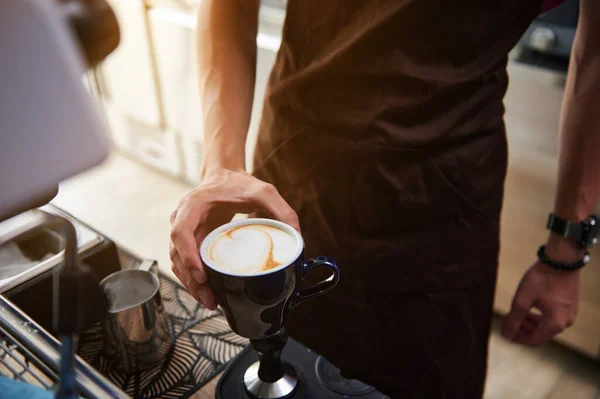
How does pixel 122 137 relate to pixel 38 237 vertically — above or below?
below

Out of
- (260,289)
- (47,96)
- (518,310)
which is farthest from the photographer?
(518,310)

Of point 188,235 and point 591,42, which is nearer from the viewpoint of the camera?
point 188,235

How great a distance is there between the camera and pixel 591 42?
27.9 inches

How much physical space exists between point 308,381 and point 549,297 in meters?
0.42

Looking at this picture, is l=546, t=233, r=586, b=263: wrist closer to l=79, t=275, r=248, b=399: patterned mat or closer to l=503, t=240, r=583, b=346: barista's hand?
l=503, t=240, r=583, b=346: barista's hand

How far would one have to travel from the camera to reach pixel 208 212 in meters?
0.58

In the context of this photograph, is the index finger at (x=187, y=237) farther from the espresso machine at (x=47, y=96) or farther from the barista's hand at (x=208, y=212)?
the espresso machine at (x=47, y=96)

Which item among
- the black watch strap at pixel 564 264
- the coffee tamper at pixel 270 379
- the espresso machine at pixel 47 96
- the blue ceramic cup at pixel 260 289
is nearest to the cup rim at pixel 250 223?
the blue ceramic cup at pixel 260 289

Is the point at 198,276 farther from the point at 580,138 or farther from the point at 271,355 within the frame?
the point at 580,138

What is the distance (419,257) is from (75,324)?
0.55 m

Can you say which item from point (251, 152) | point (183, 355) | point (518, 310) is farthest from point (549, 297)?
point (251, 152)

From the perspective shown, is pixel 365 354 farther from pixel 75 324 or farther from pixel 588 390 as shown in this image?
pixel 588 390

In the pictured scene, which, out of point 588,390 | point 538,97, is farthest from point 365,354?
point 588,390

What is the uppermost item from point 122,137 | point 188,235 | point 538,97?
point 188,235
